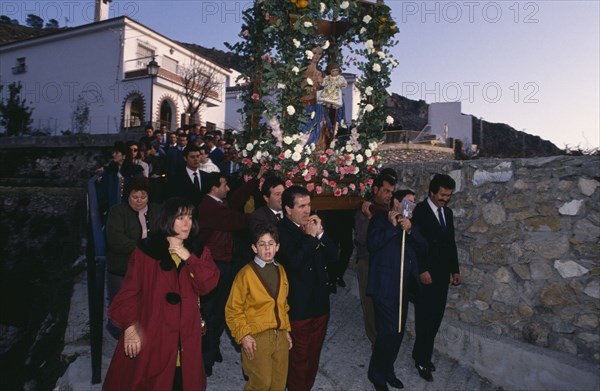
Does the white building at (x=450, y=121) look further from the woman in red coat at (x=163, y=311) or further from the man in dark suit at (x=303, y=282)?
the woman in red coat at (x=163, y=311)

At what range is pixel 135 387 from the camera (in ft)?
8.62

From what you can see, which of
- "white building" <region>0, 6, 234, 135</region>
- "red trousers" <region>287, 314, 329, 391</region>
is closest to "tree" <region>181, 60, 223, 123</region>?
"white building" <region>0, 6, 234, 135</region>

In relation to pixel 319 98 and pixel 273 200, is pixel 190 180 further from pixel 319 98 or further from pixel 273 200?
pixel 319 98

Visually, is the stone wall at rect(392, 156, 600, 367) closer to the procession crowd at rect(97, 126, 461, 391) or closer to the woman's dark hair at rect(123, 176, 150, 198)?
the procession crowd at rect(97, 126, 461, 391)

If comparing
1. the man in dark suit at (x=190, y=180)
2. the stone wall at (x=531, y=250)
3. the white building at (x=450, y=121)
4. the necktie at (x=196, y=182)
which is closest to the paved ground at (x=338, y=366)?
the stone wall at (x=531, y=250)

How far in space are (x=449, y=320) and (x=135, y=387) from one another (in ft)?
13.0

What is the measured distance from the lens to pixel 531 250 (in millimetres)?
4617

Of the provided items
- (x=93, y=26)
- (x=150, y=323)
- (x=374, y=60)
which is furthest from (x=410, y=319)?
(x=93, y=26)

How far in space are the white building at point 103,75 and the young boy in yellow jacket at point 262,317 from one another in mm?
22695

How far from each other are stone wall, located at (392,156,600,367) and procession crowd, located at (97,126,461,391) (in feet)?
1.89

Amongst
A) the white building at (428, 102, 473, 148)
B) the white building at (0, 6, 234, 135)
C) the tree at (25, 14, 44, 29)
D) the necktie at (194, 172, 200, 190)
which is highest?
the tree at (25, 14, 44, 29)

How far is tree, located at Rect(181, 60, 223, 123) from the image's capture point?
2830cm

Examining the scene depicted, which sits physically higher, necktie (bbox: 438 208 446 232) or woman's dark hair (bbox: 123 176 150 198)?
woman's dark hair (bbox: 123 176 150 198)

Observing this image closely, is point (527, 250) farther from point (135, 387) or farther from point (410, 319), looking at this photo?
point (135, 387)
